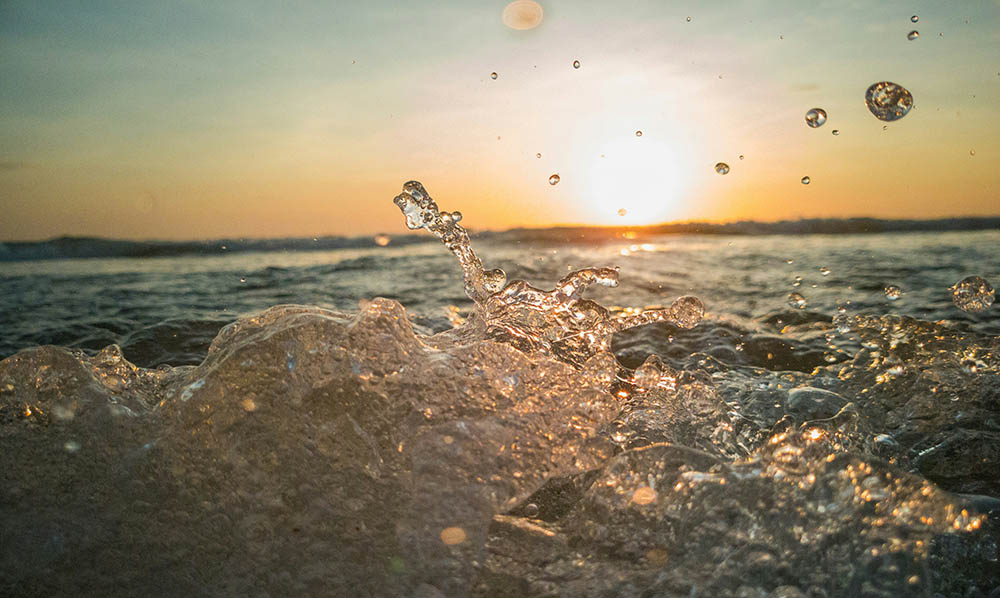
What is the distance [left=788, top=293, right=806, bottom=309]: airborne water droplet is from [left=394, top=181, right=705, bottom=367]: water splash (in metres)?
2.14

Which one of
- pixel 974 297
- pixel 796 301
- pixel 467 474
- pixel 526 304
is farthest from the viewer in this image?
pixel 796 301

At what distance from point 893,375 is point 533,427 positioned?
6.31 feet

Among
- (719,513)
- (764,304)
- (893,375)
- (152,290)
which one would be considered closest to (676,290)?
(764,304)

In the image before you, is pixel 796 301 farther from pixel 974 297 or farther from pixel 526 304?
pixel 526 304

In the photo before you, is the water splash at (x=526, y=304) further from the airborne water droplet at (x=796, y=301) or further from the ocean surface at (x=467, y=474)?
the airborne water droplet at (x=796, y=301)

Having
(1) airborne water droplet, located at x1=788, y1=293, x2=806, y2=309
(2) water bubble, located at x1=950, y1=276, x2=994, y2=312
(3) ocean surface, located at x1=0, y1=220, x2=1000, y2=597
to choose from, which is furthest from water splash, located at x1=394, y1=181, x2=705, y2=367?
(2) water bubble, located at x1=950, y1=276, x2=994, y2=312

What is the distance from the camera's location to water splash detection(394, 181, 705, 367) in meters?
3.17

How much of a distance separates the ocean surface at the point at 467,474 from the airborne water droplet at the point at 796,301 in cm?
187

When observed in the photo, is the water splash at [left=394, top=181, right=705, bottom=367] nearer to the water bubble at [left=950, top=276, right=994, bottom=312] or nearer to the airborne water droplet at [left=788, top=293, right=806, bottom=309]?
the airborne water droplet at [left=788, top=293, right=806, bottom=309]

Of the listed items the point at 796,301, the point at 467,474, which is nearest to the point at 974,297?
the point at 796,301

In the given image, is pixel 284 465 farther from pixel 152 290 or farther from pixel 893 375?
pixel 152 290

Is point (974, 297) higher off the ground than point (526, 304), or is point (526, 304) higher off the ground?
A: point (526, 304)

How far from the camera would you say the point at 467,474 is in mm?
1819

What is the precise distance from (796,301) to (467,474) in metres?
4.09
